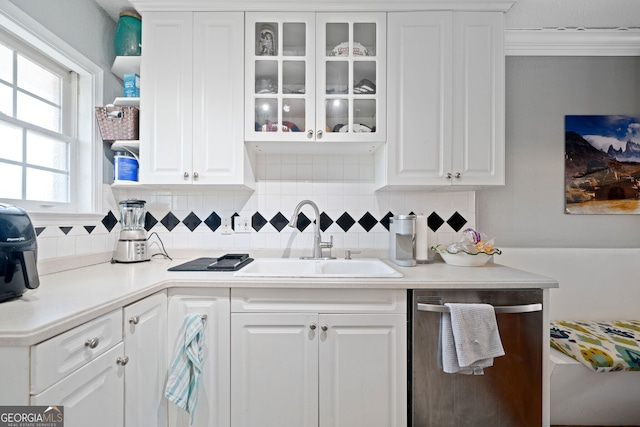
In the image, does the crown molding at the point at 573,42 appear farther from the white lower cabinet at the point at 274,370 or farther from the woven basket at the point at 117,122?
the woven basket at the point at 117,122

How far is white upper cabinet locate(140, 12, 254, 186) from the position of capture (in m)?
1.59

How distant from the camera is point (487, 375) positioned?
4.13 feet

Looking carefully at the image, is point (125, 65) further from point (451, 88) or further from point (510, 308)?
point (510, 308)

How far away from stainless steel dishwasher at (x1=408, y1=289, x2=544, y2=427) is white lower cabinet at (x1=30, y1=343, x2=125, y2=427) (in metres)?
1.19

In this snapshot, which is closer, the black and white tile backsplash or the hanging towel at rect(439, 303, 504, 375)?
the hanging towel at rect(439, 303, 504, 375)

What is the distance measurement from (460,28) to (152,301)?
2135 millimetres

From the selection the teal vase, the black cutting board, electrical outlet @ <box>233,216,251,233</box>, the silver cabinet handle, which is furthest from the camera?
electrical outlet @ <box>233,216,251,233</box>

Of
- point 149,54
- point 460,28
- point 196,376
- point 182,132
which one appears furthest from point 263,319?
point 460,28

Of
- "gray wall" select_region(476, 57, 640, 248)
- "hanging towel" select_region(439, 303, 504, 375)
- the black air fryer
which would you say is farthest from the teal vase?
"gray wall" select_region(476, 57, 640, 248)

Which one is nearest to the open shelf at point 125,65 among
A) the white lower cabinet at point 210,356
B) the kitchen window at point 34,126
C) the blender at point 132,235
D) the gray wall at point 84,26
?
the gray wall at point 84,26

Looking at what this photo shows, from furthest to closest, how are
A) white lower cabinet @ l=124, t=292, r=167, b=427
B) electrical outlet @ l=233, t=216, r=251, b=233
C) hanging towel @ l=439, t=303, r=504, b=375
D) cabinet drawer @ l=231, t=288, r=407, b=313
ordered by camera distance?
electrical outlet @ l=233, t=216, r=251, b=233 < cabinet drawer @ l=231, t=288, r=407, b=313 < hanging towel @ l=439, t=303, r=504, b=375 < white lower cabinet @ l=124, t=292, r=167, b=427

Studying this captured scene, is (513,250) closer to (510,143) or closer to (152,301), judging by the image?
(510,143)

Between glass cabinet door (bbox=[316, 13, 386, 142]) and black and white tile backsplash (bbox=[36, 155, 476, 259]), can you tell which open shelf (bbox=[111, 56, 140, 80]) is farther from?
glass cabinet door (bbox=[316, 13, 386, 142])

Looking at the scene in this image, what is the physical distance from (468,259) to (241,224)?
1433 mm
